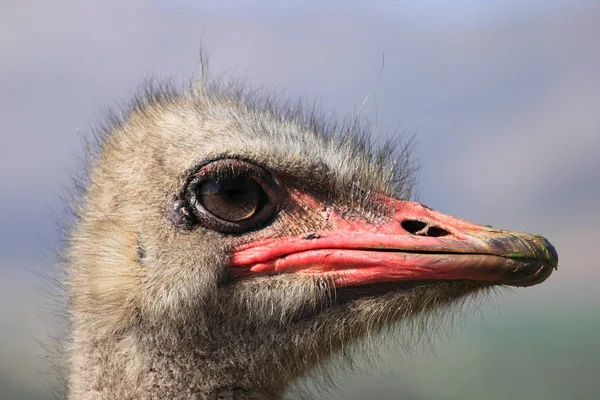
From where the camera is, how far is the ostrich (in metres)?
2.91

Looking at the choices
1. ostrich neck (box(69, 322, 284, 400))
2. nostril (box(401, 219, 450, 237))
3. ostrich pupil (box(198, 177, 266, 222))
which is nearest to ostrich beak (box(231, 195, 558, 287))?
nostril (box(401, 219, 450, 237))

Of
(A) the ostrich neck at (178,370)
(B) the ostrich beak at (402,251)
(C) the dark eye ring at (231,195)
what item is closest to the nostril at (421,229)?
(B) the ostrich beak at (402,251)

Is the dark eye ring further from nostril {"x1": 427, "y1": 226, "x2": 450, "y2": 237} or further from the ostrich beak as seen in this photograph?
nostril {"x1": 427, "y1": 226, "x2": 450, "y2": 237}

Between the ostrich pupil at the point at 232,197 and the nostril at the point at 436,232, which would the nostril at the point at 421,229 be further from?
the ostrich pupil at the point at 232,197

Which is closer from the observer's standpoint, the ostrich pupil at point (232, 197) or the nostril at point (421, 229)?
the nostril at point (421, 229)

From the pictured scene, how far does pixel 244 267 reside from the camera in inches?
117

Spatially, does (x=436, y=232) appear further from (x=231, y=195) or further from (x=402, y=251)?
(x=231, y=195)

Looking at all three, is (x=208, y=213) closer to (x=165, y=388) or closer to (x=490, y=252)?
(x=165, y=388)

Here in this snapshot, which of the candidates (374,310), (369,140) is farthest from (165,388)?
(369,140)

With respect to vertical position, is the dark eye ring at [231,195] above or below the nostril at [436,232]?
above

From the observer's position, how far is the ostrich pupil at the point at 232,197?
2973 mm

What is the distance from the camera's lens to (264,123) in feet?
10.6

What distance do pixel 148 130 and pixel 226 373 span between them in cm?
90

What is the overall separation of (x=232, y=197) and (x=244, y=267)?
0.23m
